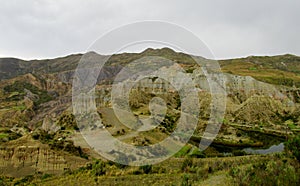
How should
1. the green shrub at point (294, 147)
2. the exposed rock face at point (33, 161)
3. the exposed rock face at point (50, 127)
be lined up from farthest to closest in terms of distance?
1. the exposed rock face at point (50, 127)
2. the exposed rock face at point (33, 161)
3. the green shrub at point (294, 147)

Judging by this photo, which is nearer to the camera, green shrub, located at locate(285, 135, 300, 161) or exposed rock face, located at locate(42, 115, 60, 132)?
green shrub, located at locate(285, 135, 300, 161)

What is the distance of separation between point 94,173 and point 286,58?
19769 centimetres

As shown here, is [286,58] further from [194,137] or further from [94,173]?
[94,173]

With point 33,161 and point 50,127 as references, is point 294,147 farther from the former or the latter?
point 50,127

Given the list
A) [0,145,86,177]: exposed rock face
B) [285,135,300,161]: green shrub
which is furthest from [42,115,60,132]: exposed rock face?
[285,135,300,161]: green shrub

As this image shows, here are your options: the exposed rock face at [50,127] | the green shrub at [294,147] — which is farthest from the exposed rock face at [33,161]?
the green shrub at [294,147]

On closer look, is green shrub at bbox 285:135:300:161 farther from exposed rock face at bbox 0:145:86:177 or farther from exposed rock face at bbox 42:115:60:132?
exposed rock face at bbox 42:115:60:132

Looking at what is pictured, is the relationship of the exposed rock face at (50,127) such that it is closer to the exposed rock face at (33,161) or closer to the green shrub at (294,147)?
the exposed rock face at (33,161)

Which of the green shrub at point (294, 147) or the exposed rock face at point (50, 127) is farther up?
the green shrub at point (294, 147)

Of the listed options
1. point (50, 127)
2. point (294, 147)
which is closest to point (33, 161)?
point (294, 147)

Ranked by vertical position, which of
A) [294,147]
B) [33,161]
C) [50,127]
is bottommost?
[50,127]

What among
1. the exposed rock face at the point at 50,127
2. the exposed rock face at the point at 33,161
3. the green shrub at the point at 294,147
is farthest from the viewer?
the exposed rock face at the point at 50,127

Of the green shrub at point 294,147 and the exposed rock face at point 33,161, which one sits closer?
the green shrub at point 294,147

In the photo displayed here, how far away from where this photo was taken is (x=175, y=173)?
60.4 feet
